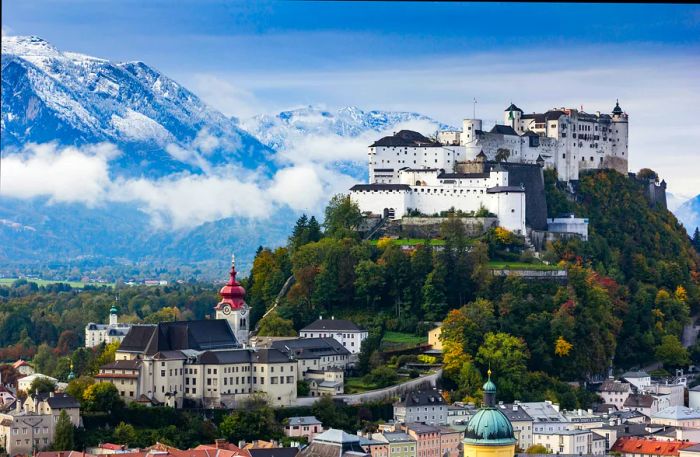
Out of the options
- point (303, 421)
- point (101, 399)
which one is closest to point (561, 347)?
point (303, 421)

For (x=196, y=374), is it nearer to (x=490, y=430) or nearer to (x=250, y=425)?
(x=250, y=425)

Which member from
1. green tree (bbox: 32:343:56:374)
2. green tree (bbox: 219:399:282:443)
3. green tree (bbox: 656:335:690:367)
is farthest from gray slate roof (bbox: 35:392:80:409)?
green tree (bbox: 656:335:690:367)

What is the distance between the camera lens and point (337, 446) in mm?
37625

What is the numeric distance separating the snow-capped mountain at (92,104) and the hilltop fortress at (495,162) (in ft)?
333

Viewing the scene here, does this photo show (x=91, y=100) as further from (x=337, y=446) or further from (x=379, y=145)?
(x=337, y=446)

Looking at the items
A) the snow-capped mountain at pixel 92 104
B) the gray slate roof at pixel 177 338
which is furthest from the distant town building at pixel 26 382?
the snow-capped mountain at pixel 92 104

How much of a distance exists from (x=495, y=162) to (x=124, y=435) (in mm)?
25768

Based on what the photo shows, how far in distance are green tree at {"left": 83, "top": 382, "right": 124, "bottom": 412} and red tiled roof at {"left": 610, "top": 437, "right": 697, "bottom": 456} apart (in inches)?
611

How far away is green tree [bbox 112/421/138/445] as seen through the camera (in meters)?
40.8

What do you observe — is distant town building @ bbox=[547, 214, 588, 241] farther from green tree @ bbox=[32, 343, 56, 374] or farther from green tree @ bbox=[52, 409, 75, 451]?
green tree @ bbox=[52, 409, 75, 451]

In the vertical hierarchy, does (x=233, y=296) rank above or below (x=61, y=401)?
above

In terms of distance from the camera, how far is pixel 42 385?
46906 mm

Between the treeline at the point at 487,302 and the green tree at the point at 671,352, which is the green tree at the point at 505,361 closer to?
the treeline at the point at 487,302

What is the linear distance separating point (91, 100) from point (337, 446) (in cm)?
13953
